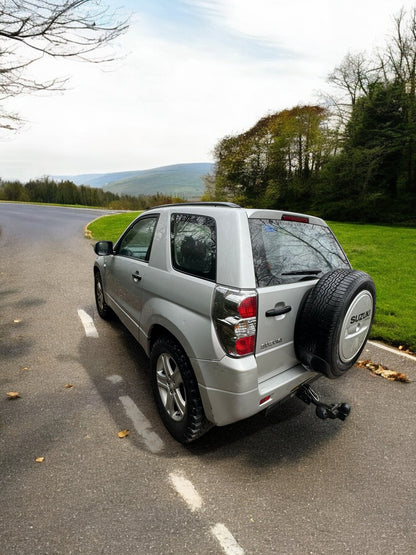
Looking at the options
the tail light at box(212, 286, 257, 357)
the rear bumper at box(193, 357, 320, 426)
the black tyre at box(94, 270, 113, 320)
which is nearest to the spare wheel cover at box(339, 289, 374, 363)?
the rear bumper at box(193, 357, 320, 426)

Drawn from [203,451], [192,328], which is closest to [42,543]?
[203,451]

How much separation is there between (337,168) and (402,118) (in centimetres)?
669

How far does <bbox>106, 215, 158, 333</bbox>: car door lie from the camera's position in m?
3.50

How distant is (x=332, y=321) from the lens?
242cm

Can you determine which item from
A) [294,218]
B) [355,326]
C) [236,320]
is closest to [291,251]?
[294,218]

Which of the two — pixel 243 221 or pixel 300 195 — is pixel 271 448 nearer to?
pixel 243 221

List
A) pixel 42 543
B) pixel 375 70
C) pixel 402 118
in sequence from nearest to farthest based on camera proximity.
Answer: pixel 42 543
pixel 402 118
pixel 375 70

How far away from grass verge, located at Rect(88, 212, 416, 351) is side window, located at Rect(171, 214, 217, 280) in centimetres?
357

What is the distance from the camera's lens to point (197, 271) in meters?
2.61

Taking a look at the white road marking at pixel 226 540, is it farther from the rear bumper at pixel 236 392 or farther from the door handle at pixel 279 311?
the door handle at pixel 279 311

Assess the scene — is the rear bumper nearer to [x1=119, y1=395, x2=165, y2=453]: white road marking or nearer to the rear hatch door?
the rear hatch door

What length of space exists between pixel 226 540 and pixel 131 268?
103 inches

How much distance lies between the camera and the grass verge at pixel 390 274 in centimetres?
500

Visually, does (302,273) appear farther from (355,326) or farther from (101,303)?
(101,303)
